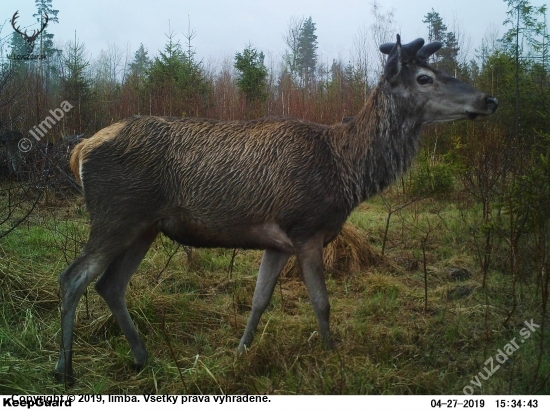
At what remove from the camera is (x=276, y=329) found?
4703 millimetres

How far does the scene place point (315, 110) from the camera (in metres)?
12.7

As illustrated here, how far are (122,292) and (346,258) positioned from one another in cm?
315

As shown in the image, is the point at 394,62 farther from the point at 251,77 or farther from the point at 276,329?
the point at 251,77

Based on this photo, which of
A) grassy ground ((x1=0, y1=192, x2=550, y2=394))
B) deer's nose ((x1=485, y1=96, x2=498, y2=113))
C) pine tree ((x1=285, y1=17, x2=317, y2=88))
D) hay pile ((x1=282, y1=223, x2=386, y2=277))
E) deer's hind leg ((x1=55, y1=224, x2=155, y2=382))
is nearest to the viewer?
grassy ground ((x1=0, y1=192, x2=550, y2=394))

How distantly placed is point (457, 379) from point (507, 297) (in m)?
1.83

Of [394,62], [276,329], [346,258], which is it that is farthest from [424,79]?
[346,258]

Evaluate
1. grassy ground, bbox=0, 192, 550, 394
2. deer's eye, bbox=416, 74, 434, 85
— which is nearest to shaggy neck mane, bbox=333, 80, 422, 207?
deer's eye, bbox=416, 74, 434, 85

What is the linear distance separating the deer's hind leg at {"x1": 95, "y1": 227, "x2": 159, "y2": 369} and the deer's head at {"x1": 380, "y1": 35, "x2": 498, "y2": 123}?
2404mm

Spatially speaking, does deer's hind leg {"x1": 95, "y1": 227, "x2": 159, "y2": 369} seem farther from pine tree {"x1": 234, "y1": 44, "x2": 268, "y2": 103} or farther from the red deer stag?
pine tree {"x1": 234, "y1": 44, "x2": 268, "y2": 103}

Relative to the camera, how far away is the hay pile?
21.3ft

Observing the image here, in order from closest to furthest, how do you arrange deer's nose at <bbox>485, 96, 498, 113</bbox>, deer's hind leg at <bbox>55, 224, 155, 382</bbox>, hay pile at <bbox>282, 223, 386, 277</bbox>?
deer's hind leg at <bbox>55, 224, 155, 382</bbox>
deer's nose at <bbox>485, 96, 498, 113</bbox>
hay pile at <bbox>282, 223, 386, 277</bbox>

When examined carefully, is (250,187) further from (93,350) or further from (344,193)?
(93,350)

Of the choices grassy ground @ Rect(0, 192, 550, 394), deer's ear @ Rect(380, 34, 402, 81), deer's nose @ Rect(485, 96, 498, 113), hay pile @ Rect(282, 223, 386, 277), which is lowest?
grassy ground @ Rect(0, 192, 550, 394)

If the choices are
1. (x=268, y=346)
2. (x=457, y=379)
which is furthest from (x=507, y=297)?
(x=268, y=346)
